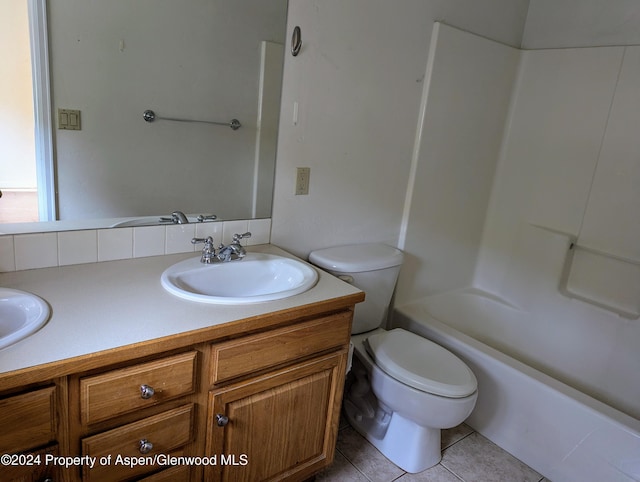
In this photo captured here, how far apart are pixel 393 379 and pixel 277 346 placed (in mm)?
595

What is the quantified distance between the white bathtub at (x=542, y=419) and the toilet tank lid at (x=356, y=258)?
37 centimetres

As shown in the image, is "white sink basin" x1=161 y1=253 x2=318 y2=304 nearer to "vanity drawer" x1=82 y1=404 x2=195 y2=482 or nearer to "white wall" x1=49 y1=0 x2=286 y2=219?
"white wall" x1=49 y1=0 x2=286 y2=219

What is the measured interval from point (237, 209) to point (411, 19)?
1095 mm

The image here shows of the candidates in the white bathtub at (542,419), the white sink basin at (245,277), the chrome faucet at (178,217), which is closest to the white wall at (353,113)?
the white sink basin at (245,277)

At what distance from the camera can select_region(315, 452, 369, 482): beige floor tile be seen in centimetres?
170

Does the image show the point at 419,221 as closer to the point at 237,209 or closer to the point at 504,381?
the point at 504,381

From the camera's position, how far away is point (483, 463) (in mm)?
1855

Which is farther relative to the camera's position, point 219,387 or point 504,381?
point 504,381

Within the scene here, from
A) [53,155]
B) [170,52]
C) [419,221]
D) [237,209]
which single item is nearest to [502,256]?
[419,221]

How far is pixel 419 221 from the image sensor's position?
88.2 inches

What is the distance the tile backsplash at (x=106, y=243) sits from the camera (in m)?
1.29

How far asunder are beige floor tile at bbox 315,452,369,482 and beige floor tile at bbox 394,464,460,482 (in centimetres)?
16

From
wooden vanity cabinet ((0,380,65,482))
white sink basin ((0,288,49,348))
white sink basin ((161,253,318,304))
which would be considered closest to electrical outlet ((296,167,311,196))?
white sink basin ((161,253,318,304))

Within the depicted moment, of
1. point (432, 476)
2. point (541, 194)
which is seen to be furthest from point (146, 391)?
point (541, 194)
